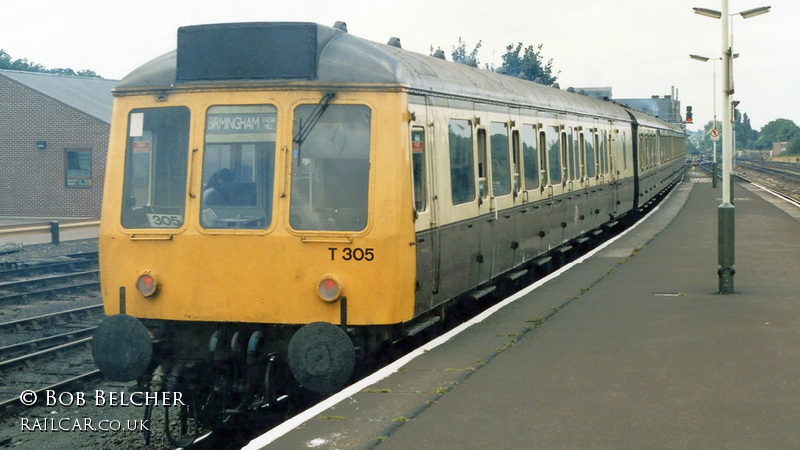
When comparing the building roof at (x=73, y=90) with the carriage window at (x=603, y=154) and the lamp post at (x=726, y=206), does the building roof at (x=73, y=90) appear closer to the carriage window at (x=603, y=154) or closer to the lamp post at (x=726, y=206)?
the carriage window at (x=603, y=154)

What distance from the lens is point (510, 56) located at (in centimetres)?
4925

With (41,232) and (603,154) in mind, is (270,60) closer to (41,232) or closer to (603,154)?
(603,154)

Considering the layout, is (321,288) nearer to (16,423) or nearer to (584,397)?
(584,397)

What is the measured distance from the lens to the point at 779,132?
186m

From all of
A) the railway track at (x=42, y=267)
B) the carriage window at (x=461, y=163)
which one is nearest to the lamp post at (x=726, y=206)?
the carriage window at (x=461, y=163)

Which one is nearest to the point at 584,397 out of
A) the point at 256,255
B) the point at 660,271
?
the point at 256,255

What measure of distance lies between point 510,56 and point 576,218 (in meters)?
33.6

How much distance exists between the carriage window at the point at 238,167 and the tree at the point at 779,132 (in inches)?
6677

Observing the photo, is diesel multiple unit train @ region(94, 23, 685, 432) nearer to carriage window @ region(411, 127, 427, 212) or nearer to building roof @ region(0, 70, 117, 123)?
carriage window @ region(411, 127, 427, 212)

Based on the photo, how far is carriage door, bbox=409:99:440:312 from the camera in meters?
8.11

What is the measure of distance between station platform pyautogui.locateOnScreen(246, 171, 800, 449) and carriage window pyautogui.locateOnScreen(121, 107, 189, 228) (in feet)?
6.98

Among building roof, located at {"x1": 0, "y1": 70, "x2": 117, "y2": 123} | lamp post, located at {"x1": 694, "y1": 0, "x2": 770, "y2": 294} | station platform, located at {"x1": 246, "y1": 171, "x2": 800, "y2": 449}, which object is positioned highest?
building roof, located at {"x1": 0, "y1": 70, "x2": 117, "y2": 123}

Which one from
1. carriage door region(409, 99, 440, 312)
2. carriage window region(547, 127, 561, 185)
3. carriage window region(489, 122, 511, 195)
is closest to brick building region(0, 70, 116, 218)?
carriage window region(547, 127, 561, 185)

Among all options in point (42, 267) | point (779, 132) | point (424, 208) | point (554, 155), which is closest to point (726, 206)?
point (554, 155)
